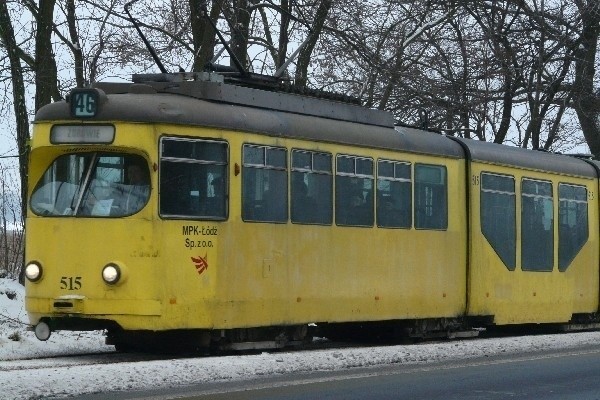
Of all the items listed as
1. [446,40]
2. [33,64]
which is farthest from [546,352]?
[446,40]

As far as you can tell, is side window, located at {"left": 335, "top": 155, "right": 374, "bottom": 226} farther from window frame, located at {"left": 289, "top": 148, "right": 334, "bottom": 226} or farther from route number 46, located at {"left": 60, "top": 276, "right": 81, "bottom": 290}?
route number 46, located at {"left": 60, "top": 276, "right": 81, "bottom": 290}

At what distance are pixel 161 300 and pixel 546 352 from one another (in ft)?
19.5

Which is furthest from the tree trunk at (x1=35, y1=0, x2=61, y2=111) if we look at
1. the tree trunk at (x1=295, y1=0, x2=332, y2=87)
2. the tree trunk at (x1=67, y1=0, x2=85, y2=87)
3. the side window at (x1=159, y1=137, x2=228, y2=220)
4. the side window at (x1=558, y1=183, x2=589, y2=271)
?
the side window at (x1=558, y1=183, x2=589, y2=271)

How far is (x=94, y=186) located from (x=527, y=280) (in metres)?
8.93

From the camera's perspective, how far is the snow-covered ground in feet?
39.5

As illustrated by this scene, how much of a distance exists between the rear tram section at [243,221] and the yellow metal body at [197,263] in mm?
17

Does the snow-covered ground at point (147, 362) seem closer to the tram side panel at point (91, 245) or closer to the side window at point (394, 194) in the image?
the tram side panel at point (91, 245)

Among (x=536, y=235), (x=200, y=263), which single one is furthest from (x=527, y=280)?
(x=200, y=263)

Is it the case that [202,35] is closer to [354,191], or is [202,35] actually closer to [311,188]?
[354,191]

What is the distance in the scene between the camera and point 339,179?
Result: 1795 centimetres

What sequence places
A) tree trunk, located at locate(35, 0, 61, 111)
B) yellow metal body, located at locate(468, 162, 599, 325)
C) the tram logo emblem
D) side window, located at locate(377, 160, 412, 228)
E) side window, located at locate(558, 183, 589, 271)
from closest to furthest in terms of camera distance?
the tram logo emblem
side window, located at locate(377, 160, 412, 228)
yellow metal body, located at locate(468, 162, 599, 325)
tree trunk, located at locate(35, 0, 61, 111)
side window, located at locate(558, 183, 589, 271)

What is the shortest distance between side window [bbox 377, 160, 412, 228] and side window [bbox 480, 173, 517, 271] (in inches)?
84.9

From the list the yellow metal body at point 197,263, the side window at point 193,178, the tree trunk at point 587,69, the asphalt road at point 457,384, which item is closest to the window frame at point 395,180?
the yellow metal body at point 197,263

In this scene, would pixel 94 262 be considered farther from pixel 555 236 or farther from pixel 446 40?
pixel 446 40
